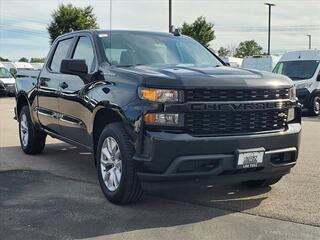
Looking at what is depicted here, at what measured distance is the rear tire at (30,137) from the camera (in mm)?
8359

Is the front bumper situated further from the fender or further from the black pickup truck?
the fender

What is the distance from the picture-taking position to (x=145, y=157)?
15.9ft

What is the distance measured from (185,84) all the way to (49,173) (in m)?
3.04

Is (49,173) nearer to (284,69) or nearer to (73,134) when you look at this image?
(73,134)

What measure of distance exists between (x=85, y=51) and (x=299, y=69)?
12513 mm

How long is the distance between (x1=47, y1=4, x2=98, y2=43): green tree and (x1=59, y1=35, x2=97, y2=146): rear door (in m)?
32.8

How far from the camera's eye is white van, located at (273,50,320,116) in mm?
17094

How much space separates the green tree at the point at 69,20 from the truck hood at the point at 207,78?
3443cm

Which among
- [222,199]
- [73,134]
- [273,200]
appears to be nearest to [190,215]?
[222,199]

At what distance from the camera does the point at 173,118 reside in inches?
189

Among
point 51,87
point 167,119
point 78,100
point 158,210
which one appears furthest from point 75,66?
point 158,210

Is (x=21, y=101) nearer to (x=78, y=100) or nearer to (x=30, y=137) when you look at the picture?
(x=30, y=137)

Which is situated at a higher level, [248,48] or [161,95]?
[248,48]

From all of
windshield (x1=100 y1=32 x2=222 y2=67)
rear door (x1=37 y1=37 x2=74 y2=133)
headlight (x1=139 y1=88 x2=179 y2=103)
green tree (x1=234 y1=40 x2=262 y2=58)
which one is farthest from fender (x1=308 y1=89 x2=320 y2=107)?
green tree (x1=234 y1=40 x2=262 y2=58)
